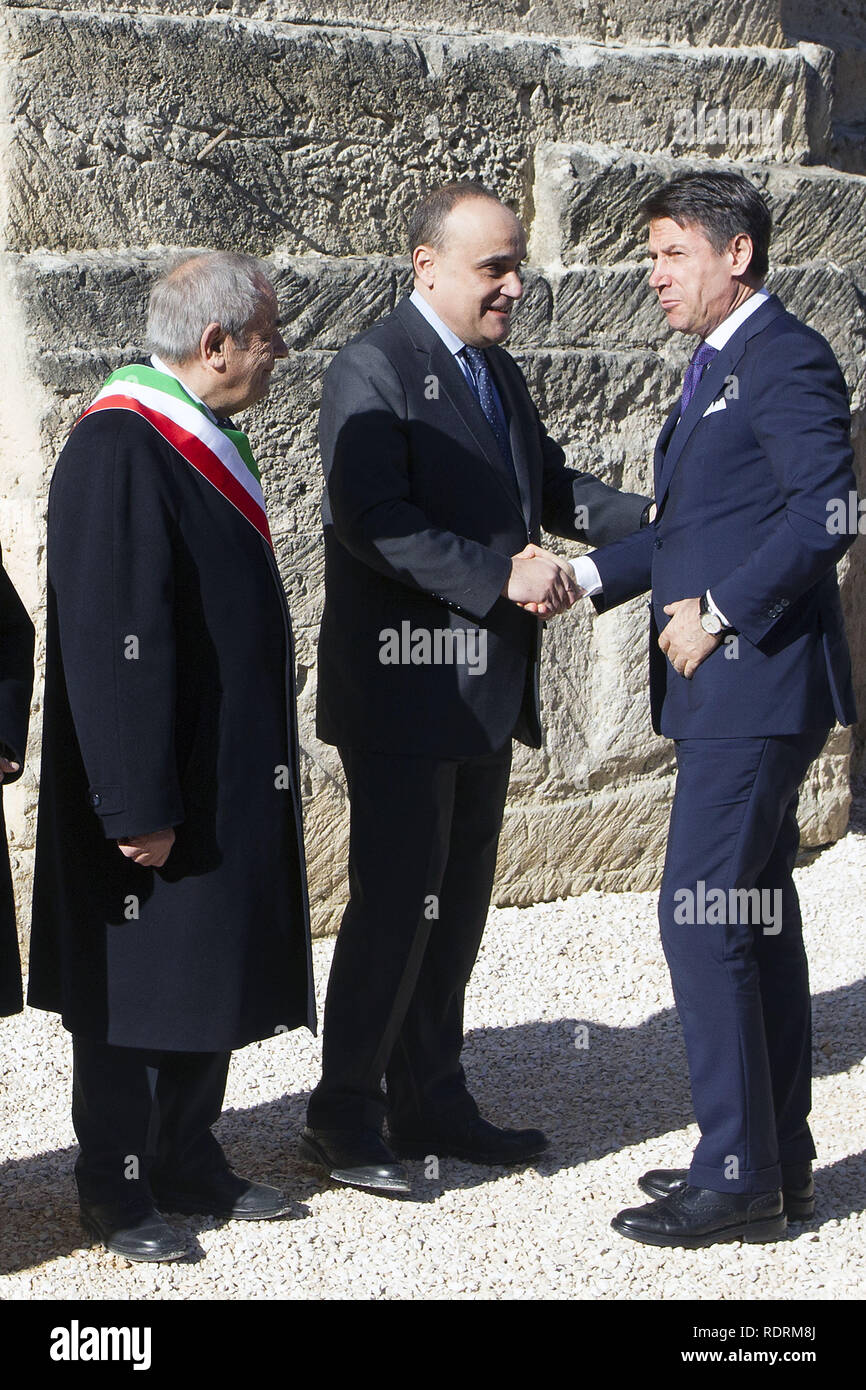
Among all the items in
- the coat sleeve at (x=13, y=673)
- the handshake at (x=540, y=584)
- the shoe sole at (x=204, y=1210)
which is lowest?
the shoe sole at (x=204, y=1210)

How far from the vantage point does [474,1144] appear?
12.0 feet

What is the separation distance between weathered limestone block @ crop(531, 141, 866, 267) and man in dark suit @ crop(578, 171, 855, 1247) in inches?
71.9

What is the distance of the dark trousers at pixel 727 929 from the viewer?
124 inches

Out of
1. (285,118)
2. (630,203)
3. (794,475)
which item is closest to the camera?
(794,475)

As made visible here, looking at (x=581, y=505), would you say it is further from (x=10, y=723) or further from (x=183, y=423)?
(x=10, y=723)

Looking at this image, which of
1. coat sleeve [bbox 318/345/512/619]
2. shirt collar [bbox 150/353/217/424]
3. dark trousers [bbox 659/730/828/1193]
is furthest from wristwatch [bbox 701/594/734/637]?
shirt collar [bbox 150/353/217/424]

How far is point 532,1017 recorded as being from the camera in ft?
14.9

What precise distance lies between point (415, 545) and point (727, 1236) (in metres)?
1.49

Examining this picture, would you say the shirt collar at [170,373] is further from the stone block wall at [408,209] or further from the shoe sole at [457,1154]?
the shoe sole at [457,1154]

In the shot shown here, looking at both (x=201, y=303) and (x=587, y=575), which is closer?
(x=201, y=303)

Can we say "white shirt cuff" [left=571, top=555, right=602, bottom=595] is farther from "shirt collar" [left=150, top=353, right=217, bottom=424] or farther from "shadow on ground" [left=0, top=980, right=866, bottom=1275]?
"shadow on ground" [left=0, top=980, right=866, bottom=1275]

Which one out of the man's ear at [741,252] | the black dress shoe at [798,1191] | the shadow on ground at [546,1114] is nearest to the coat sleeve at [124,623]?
the shadow on ground at [546,1114]

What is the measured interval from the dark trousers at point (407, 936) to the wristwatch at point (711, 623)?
1.98 ft

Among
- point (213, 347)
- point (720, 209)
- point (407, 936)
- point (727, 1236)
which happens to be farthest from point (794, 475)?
point (727, 1236)
